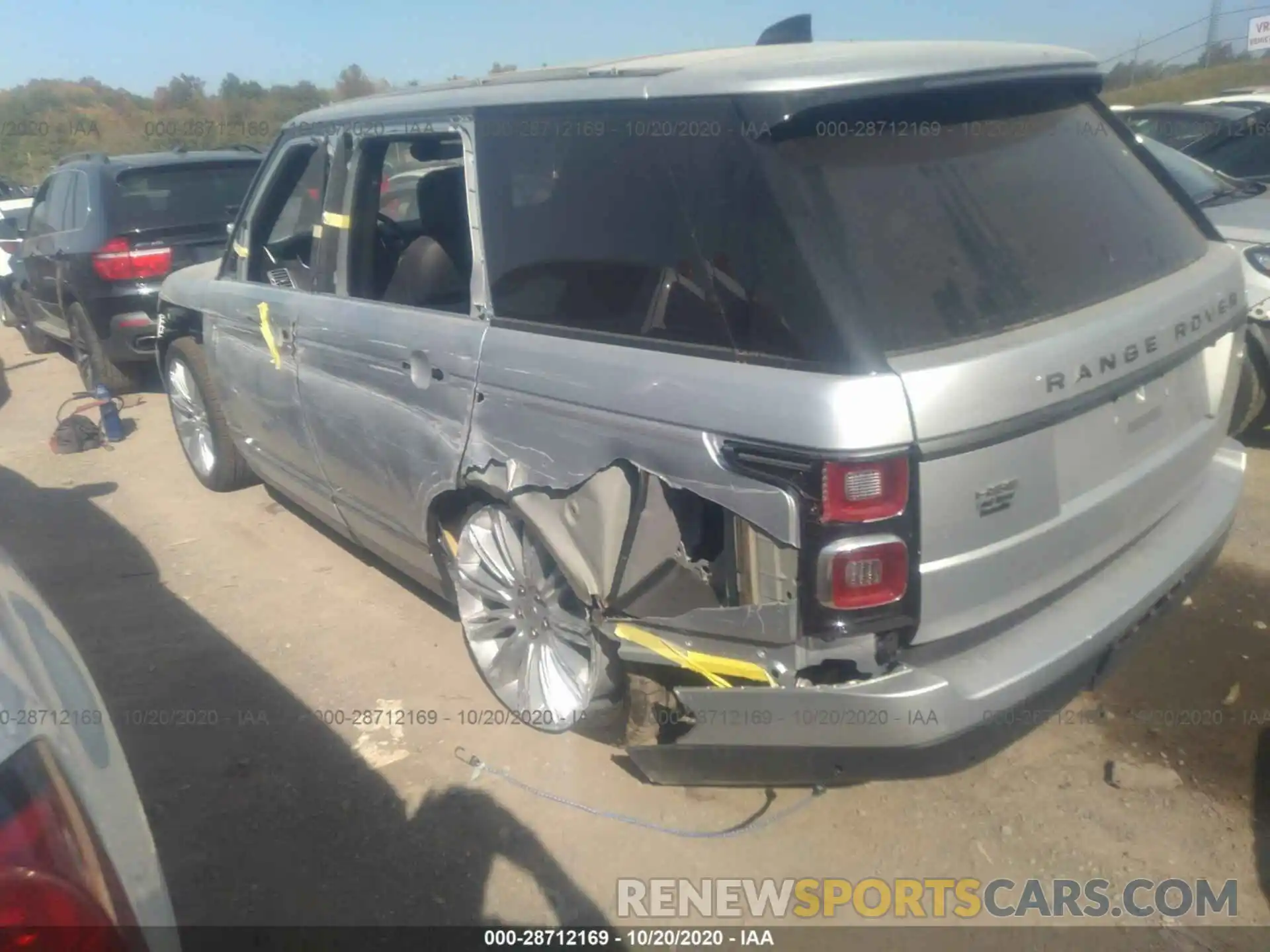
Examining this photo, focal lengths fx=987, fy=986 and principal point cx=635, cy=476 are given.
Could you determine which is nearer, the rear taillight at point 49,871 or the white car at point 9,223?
the rear taillight at point 49,871

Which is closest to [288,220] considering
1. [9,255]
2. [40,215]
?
[40,215]

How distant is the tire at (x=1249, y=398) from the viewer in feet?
16.3

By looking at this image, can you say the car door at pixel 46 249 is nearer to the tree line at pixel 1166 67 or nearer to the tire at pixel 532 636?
the tire at pixel 532 636

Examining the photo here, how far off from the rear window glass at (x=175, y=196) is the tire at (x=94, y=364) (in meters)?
0.84

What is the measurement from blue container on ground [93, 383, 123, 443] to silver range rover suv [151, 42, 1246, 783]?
4.47 m

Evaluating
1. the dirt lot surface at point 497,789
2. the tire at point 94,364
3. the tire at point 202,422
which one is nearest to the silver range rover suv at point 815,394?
the dirt lot surface at point 497,789

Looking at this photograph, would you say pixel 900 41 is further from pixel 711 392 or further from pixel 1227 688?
pixel 1227 688

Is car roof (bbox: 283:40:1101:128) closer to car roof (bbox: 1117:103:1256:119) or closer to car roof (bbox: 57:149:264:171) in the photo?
car roof (bbox: 57:149:264:171)

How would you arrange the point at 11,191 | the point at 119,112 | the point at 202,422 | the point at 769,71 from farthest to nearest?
the point at 119,112 → the point at 11,191 → the point at 202,422 → the point at 769,71

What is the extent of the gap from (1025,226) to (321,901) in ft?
8.31

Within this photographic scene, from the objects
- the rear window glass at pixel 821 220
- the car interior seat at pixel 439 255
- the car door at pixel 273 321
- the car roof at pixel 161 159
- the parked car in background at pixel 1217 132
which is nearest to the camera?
the rear window glass at pixel 821 220

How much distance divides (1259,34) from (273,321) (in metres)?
24.7

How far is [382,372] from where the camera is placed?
133 inches

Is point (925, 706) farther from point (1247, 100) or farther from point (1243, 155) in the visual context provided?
point (1247, 100)
